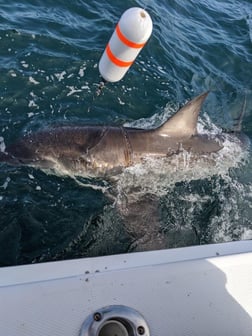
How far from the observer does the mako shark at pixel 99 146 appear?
3812 millimetres

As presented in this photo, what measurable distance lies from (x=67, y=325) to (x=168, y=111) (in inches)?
147

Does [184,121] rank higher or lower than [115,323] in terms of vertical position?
lower

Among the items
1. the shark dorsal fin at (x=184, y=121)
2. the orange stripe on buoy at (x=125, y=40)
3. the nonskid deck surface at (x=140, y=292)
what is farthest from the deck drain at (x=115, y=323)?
the shark dorsal fin at (x=184, y=121)

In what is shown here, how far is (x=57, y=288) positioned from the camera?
193 cm

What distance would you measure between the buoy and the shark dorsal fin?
82 centimetres

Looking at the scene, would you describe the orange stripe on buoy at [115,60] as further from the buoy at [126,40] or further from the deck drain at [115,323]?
the deck drain at [115,323]

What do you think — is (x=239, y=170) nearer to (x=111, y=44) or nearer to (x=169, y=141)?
(x=169, y=141)

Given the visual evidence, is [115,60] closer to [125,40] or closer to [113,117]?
[125,40]

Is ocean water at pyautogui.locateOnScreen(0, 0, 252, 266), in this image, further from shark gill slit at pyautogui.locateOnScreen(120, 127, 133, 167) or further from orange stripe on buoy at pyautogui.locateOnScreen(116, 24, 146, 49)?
orange stripe on buoy at pyautogui.locateOnScreen(116, 24, 146, 49)

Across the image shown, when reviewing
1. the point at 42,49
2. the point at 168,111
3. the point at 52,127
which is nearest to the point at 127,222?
the point at 52,127

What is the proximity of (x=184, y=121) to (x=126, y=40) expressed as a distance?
1.27m

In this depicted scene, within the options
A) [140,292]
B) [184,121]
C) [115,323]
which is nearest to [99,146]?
[184,121]

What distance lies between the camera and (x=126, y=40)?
295 centimetres

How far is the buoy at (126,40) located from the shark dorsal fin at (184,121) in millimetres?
823
